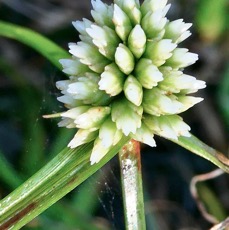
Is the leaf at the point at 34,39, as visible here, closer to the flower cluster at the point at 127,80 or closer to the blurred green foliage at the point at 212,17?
the flower cluster at the point at 127,80

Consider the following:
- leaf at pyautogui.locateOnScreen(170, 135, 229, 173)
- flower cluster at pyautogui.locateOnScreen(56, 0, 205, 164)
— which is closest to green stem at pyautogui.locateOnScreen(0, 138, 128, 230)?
flower cluster at pyautogui.locateOnScreen(56, 0, 205, 164)

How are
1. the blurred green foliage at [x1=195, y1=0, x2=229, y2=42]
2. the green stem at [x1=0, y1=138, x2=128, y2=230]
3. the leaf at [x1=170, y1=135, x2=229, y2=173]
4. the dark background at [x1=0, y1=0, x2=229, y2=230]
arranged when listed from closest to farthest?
the green stem at [x1=0, y1=138, x2=128, y2=230] < the leaf at [x1=170, y1=135, x2=229, y2=173] < the dark background at [x1=0, y1=0, x2=229, y2=230] < the blurred green foliage at [x1=195, y1=0, x2=229, y2=42]

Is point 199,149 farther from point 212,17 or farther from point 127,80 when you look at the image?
point 212,17

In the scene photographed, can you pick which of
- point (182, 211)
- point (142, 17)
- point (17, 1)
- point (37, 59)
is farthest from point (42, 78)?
point (142, 17)

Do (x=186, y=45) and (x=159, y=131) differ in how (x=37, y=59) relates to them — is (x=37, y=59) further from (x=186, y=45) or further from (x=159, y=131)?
(x=159, y=131)

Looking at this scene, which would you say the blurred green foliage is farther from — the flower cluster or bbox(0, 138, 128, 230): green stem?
bbox(0, 138, 128, 230): green stem

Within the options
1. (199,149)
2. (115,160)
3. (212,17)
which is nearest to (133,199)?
(199,149)
